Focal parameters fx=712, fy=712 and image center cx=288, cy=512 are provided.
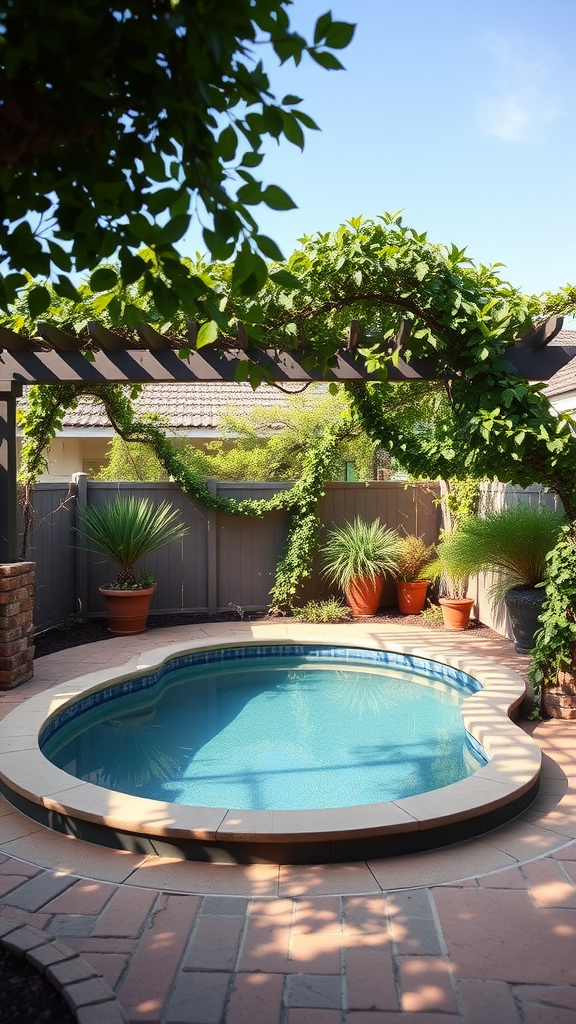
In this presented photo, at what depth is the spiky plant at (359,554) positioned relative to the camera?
8234 millimetres

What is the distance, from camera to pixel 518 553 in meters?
6.42

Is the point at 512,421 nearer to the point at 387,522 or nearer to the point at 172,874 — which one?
the point at 172,874

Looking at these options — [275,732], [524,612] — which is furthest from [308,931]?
[524,612]

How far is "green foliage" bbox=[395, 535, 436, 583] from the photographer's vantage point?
27.8 ft

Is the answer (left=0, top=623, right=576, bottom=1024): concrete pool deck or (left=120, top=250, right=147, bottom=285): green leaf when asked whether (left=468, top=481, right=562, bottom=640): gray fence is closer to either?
(left=0, top=623, right=576, bottom=1024): concrete pool deck

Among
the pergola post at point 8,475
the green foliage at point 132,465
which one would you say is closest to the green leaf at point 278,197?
the pergola post at point 8,475

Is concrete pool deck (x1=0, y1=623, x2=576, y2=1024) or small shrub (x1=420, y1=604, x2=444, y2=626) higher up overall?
small shrub (x1=420, y1=604, x2=444, y2=626)

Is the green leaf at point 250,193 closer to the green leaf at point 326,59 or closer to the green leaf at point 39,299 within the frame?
the green leaf at point 326,59

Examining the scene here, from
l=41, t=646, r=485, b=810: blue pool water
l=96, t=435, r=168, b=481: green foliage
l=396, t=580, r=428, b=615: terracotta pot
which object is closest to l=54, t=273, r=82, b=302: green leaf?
l=41, t=646, r=485, b=810: blue pool water

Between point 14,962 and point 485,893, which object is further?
point 485,893

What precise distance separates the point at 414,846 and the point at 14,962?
162 centimetres

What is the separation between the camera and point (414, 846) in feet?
9.95

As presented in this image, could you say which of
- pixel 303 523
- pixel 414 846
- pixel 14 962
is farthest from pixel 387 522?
pixel 14 962

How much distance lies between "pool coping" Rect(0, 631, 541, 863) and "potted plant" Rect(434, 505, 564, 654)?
8.21 feet
